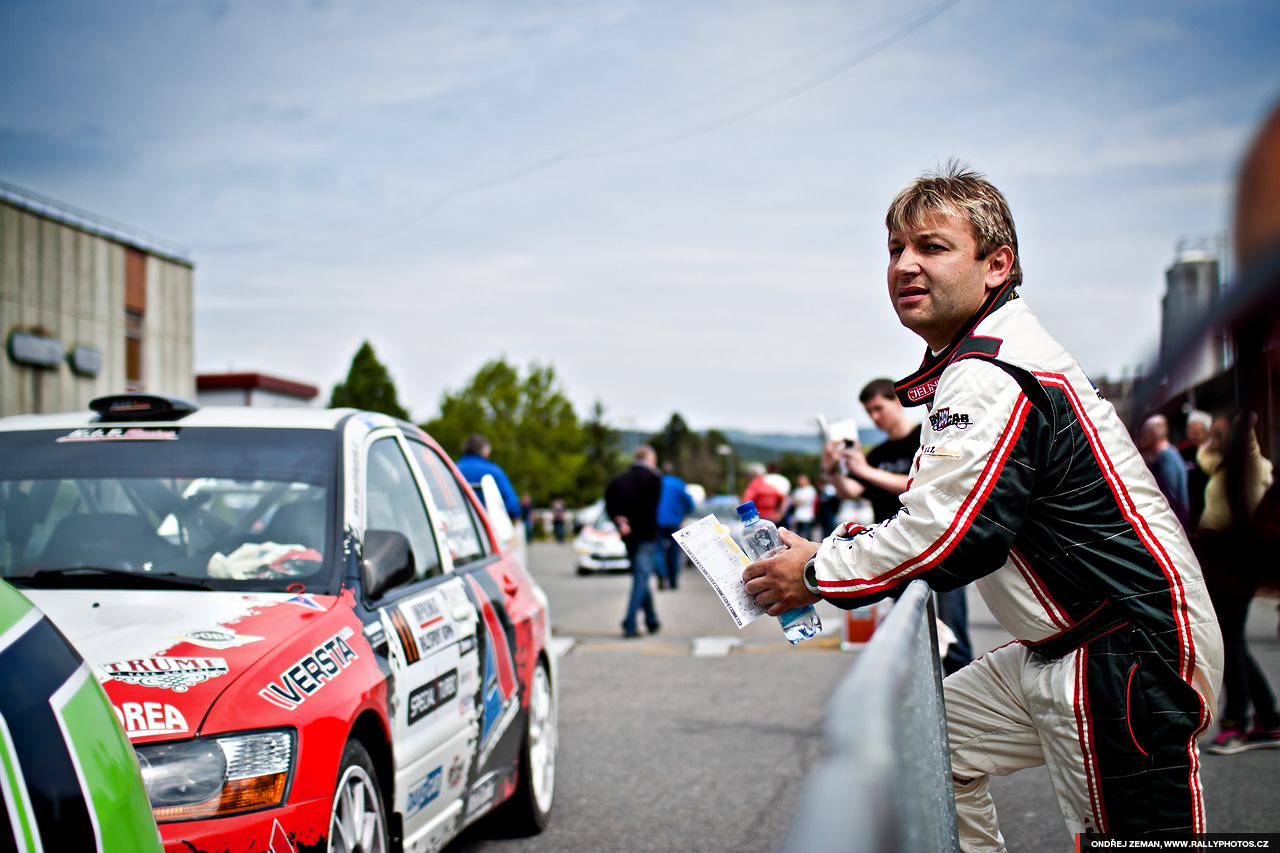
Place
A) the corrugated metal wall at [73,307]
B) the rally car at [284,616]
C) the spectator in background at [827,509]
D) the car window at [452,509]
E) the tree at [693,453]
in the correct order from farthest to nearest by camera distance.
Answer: the tree at [693,453] → the corrugated metal wall at [73,307] → the spectator in background at [827,509] → the car window at [452,509] → the rally car at [284,616]

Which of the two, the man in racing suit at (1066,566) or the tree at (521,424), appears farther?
the tree at (521,424)

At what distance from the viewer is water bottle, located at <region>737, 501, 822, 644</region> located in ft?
8.78

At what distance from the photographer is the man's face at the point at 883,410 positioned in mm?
7055

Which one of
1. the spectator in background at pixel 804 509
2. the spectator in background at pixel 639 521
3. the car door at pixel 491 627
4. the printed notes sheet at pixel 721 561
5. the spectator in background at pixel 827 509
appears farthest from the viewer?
the spectator in background at pixel 804 509

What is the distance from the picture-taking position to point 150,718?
9.19ft

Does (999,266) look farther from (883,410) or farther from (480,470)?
(480,470)

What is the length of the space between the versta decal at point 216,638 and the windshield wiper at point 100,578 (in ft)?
1.52

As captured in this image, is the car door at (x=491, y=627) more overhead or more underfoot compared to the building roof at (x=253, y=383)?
more underfoot

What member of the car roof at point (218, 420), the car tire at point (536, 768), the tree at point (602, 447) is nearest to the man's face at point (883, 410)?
the car tire at point (536, 768)

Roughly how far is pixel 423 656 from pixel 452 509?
1212 millimetres

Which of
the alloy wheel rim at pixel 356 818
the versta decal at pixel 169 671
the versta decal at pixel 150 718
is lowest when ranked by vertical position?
the alloy wheel rim at pixel 356 818

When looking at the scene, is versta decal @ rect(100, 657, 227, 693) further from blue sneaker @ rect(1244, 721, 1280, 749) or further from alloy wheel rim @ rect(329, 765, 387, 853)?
blue sneaker @ rect(1244, 721, 1280, 749)

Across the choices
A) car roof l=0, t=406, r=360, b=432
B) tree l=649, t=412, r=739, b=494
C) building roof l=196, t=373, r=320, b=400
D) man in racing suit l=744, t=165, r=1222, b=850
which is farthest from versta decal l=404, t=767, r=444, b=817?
tree l=649, t=412, r=739, b=494

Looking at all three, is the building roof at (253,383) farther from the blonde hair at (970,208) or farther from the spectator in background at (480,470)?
the blonde hair at (970,208)
